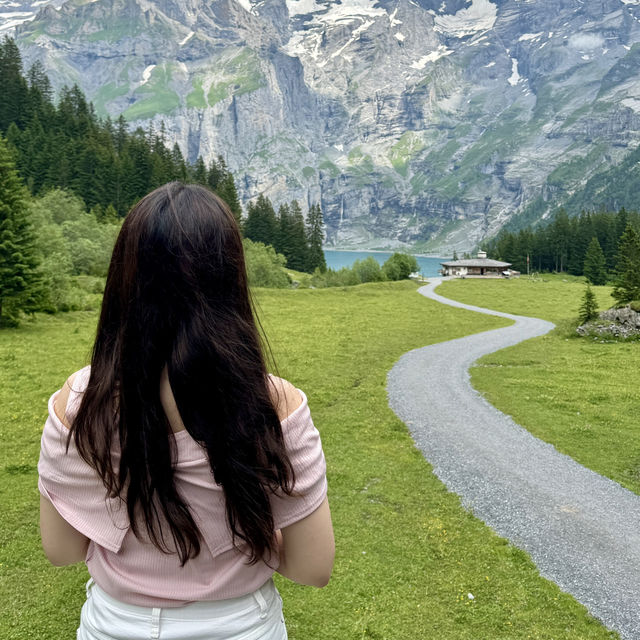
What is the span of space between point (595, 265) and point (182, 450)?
11424 cm

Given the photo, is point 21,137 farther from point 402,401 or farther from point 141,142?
point 402,401

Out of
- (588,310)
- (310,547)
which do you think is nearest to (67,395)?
(310,547)

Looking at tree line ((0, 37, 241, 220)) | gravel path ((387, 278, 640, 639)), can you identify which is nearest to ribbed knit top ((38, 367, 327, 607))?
gravel path ((387, 278, 640, 639))

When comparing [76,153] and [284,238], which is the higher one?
[76,153]

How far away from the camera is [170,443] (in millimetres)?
2266

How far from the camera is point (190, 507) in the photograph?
2357 mm

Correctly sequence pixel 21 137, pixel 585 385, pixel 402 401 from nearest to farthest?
1. pixel 402 401
2. pixel 585 385
3. pixel 21 137

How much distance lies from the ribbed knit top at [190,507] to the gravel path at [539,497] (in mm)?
8469

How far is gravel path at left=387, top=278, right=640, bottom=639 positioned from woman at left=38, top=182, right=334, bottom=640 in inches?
333

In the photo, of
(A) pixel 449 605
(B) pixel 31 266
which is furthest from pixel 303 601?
(B) pixel 31 266

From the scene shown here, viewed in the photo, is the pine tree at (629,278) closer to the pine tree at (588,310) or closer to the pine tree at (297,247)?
the pine tree at (588,310)

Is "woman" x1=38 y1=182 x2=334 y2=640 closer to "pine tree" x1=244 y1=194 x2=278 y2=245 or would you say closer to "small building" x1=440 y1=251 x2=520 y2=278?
"pine tree" x1=244 y1=194 x2=278 y2=245

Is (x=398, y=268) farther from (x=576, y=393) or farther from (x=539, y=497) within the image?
(x=539, y=497)

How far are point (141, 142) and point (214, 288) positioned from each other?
328 feet
